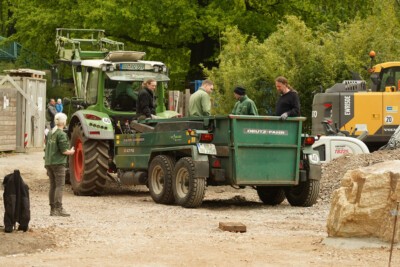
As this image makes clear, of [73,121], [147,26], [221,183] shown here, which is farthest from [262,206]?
[147,26]

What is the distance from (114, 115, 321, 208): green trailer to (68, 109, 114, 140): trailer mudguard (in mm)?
1771

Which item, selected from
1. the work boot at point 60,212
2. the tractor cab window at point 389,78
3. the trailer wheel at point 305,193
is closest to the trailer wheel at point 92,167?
the trailer wheel at point 305,193

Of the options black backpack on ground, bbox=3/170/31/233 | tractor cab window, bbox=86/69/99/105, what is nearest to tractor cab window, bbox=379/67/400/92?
tractor cab window, bbox=86/69/99/105

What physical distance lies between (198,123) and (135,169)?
226cm

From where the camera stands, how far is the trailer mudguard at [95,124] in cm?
2067

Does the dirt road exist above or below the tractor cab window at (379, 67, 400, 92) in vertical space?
below

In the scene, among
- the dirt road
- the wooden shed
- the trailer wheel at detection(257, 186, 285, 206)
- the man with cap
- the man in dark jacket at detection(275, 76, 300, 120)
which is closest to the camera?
the dirt road

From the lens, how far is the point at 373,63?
30.1m

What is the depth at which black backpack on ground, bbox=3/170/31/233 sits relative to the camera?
13125mm

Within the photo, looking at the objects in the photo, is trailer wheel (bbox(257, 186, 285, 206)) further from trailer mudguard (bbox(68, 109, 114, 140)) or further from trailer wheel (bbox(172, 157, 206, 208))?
trailer mudguard (bbox(68, 109, 114, 140))

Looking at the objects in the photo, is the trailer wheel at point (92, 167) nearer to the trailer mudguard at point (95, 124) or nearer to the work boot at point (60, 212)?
the trailer mudguard at point (95, 124)

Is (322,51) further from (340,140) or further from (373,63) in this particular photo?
(340,140)

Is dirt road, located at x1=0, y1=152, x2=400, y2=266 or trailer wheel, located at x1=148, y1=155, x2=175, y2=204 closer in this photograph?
dirt road, located at x1=0, y1=152, x2=400, y2=266

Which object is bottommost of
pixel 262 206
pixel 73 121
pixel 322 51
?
pixel 262 206
